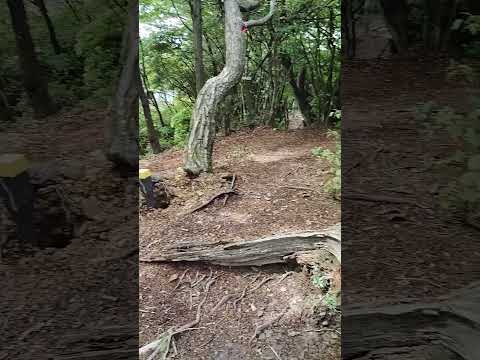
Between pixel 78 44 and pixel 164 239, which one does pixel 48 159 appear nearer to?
pixel 78 44

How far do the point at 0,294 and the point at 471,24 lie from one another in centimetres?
202

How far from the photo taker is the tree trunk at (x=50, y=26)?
1.27 m

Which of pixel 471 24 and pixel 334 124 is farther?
pixel 334 124

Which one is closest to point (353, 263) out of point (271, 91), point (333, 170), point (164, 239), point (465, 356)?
point (465, 356)

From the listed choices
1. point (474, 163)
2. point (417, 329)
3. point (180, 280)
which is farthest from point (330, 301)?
point (474, 163)

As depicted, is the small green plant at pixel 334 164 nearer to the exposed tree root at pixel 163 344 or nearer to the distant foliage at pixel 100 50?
the exposed tree root at pixel 163 344

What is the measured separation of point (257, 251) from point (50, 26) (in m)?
1.32

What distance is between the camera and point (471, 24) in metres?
1.37

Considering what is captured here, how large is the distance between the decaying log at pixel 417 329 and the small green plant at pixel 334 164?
67 cm

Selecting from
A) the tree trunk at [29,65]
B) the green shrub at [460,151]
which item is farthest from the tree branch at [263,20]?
the tree trunk at [29,65]

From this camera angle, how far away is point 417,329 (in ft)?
4.51

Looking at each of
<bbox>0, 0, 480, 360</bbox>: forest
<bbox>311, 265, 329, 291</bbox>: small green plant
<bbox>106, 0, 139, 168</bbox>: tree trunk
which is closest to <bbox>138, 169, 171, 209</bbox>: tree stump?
<bbox>0, 0, 480, 360</bbox>: forest

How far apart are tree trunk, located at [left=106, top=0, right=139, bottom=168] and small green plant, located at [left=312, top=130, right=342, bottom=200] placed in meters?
1.09

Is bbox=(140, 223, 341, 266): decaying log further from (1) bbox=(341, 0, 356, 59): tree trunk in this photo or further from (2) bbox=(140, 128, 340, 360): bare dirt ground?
(1) bbox=(341, 0, 356, 59): tree trunk
